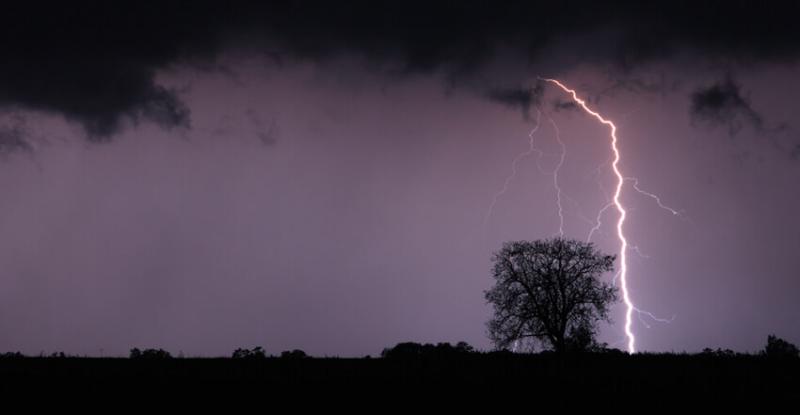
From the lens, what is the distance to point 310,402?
42.4 ft

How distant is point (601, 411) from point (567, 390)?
1.93 meters

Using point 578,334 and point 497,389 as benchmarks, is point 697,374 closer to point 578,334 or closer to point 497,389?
point 497,389

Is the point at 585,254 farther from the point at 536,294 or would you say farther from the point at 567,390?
the point at 567,390

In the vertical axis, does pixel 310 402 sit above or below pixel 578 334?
below

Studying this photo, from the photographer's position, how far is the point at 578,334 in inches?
1480

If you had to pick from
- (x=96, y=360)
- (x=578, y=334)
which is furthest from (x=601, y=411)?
(x=578, y=334)

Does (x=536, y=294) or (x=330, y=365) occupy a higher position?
(x=536, y=294)

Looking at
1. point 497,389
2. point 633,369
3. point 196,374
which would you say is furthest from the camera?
point 633,369

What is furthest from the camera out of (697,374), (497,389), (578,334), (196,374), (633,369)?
(578,334)

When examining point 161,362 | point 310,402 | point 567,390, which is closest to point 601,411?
point 567,390

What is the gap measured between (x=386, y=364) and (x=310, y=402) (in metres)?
6.44

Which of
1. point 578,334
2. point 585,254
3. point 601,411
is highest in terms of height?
point 585,254

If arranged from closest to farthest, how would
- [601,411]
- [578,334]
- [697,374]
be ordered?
1. [601,411]
2. [697,374]
3. [578,334]

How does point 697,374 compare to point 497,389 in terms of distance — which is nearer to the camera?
point 497,389
